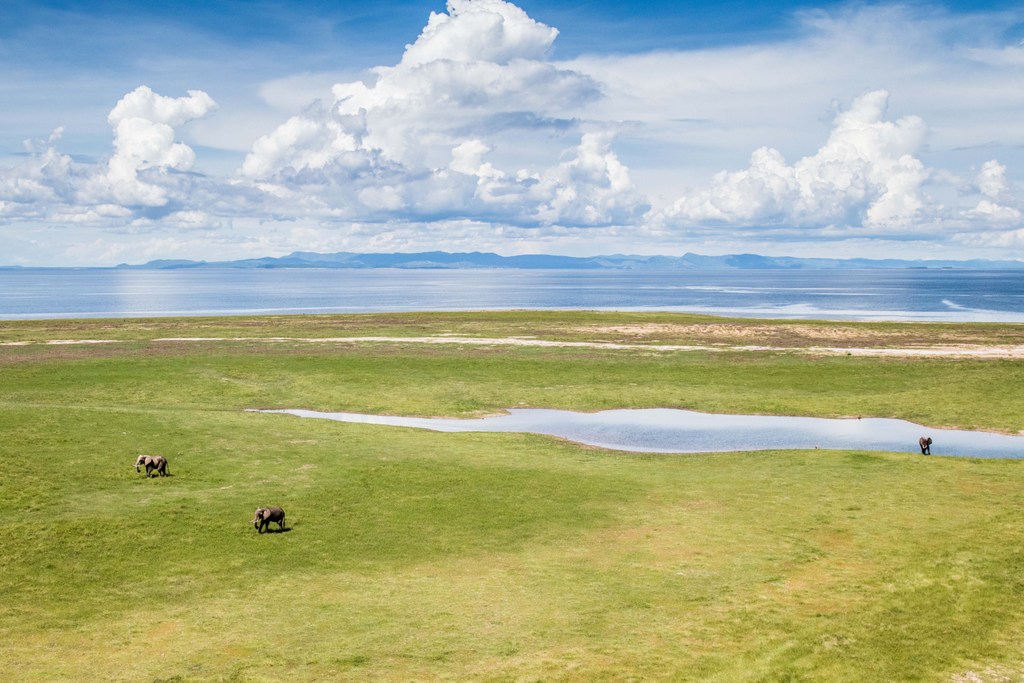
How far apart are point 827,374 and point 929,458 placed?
106ft

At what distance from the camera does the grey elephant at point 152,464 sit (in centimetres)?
3431

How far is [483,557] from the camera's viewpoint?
2677cm

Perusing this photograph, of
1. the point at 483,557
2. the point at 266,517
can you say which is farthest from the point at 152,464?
the point at 483,557

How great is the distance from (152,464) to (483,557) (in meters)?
17.4

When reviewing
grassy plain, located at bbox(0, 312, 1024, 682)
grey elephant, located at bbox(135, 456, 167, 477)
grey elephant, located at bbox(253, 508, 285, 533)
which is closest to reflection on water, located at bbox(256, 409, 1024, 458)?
grassy plain, located at bbox(0, 312, 1024, 682)

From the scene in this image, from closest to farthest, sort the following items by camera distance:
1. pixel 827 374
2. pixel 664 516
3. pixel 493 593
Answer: pixel 493 593 < pixel 664 516 < pixel 827 374

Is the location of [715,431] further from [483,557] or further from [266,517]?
[266,517]

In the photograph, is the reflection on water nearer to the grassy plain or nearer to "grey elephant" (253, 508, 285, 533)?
the grassy plain

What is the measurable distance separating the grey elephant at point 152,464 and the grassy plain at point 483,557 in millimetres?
617

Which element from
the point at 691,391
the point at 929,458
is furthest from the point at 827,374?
the point at 929,458

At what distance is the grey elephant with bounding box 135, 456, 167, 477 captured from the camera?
113 ft

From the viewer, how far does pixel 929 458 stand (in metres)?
40.6

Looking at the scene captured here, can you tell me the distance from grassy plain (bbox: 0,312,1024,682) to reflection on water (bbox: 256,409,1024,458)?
4411mm

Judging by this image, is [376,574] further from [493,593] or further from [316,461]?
[316,461]
